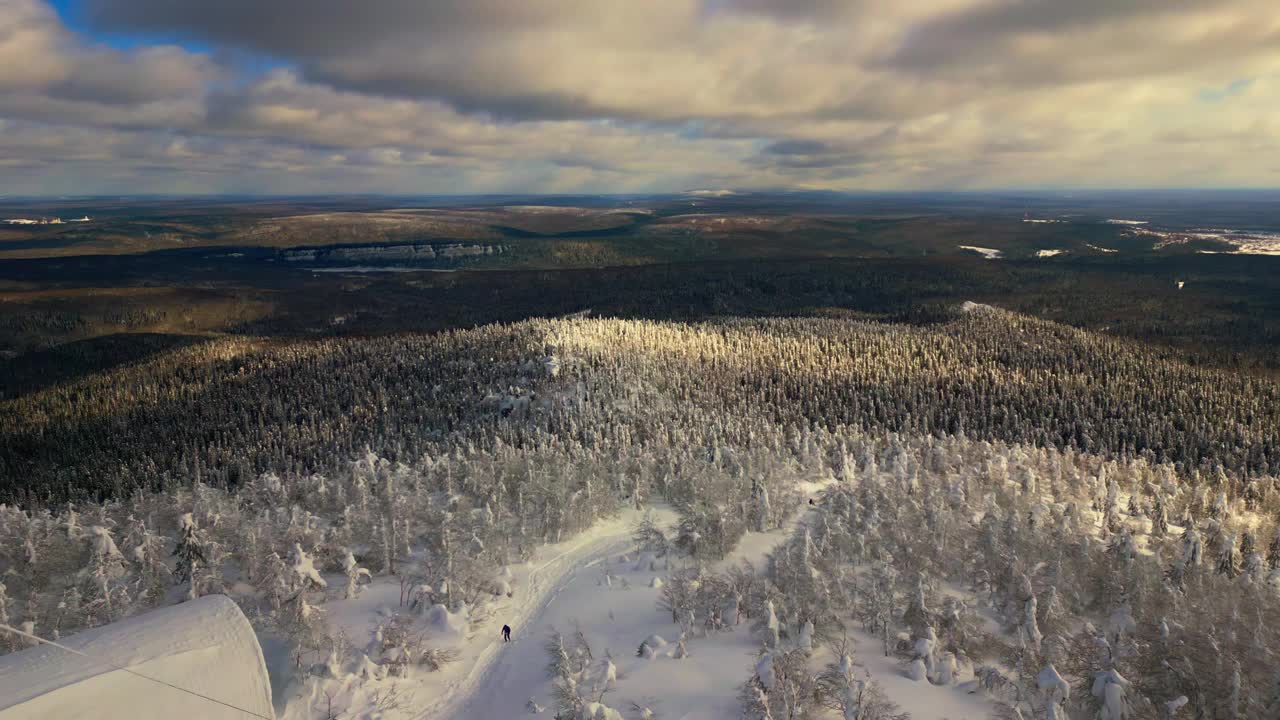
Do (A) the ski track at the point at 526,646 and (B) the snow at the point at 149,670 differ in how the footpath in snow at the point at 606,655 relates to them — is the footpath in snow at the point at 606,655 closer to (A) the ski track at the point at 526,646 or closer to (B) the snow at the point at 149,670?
(A) the ski track at the point at 526,646

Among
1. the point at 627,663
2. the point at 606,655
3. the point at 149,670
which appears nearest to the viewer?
the point at 149,670

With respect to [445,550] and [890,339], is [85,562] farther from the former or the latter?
[890,339]

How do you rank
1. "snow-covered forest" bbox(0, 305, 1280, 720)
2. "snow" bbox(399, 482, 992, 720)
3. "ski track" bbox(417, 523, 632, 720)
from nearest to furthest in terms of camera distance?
"snow" bbox(399, 482, 992, 720) < "snow-covered forest" bbox(0, 305, 1280, 720) < "ski track" bbox(417, 523, 632, 720)

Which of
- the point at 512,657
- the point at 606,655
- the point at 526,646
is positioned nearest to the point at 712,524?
the point at 606,655

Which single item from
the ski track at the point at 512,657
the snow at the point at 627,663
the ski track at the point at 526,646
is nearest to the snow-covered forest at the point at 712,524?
the snow at the point at 627,663

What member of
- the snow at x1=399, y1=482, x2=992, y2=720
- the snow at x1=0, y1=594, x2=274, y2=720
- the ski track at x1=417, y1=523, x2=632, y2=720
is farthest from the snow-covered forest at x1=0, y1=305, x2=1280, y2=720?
the snow at x1=0, y1=594, x2=274, y2=720

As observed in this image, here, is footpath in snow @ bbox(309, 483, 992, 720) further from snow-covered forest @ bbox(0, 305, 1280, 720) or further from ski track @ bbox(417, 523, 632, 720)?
snow-covered forest @ bbox(0, 305, 1280, 720)

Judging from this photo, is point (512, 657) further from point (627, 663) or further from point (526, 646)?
point (627, 663)
